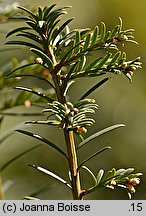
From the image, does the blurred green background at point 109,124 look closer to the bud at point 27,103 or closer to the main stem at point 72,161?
the bud at point 27,103

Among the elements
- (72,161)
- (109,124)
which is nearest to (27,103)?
(72,161)

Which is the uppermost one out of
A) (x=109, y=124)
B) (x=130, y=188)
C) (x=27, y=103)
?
(x=109, y=124)

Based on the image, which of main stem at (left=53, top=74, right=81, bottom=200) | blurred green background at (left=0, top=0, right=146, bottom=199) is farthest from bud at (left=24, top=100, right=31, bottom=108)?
blurred green background at (left=0, top=0, right=146, bottom=199)

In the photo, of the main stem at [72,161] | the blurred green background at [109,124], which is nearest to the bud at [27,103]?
the main stem at [72,161]

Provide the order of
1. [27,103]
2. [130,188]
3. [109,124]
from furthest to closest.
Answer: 1. [109,124]
2. [27,103]
3. [130,188]

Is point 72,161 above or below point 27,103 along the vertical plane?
below

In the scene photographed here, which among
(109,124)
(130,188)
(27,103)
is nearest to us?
(130,188)

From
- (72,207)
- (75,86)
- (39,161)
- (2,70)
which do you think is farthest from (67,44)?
(75,86)

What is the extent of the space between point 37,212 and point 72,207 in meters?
0.04

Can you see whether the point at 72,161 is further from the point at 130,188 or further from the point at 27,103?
the point at 27,103

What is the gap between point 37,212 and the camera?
0.44m

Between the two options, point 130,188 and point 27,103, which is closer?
point 130,188

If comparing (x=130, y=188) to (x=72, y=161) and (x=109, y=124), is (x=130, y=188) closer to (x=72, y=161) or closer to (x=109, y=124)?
(x=72, y=161)

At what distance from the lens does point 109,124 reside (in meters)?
2.07
